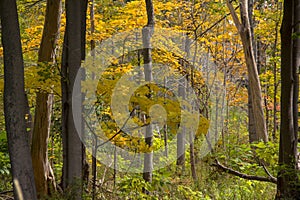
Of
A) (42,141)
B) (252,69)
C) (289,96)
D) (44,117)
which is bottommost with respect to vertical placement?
(42,141)

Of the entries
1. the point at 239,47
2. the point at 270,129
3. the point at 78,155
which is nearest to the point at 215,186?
the point at 78,155

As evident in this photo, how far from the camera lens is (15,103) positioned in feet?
11.3

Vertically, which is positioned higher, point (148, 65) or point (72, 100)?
point (148, 65)

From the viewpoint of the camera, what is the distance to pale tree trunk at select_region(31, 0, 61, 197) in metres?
5.96

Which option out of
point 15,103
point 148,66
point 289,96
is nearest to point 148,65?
point 148,66

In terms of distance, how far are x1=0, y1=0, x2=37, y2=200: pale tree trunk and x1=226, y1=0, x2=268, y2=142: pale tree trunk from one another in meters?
4.29

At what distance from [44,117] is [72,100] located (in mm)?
2380

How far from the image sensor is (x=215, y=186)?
6.84 metres

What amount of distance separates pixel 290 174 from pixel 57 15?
14.2 ft

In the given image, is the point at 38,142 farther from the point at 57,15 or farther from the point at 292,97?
the point at 292,97

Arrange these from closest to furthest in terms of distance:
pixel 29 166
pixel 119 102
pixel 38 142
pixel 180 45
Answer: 1. pixel 29 166
2. pixel 119 102
3. pixel 38 142
4. pixel 180 45

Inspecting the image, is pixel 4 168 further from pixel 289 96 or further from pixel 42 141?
pixel 289 96

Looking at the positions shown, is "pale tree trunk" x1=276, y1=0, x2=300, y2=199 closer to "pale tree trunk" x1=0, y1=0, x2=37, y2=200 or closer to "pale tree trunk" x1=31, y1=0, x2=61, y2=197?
"pale tree trunk" x1=0, y1=0, x2=37, y2=200

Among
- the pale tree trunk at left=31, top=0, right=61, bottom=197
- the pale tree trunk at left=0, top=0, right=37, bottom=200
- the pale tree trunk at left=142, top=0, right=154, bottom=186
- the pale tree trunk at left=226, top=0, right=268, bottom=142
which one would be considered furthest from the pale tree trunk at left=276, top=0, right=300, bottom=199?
the pale tree trunk at left=31, top=0, right=61, bottom=197
